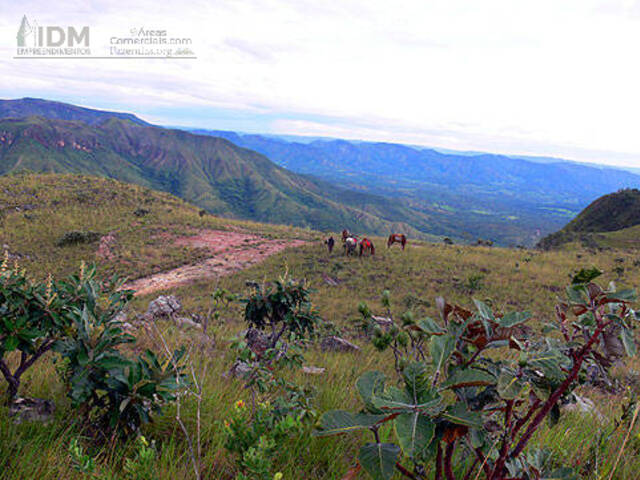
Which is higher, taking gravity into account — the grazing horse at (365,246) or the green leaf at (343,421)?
the green leaf at (343,421)

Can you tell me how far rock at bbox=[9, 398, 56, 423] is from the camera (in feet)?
6.47

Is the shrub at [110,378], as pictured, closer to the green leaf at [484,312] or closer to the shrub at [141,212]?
the green leaf at [484,312]

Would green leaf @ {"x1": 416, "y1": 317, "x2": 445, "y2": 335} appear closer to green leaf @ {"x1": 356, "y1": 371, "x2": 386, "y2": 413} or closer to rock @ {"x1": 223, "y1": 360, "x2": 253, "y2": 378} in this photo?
green leaf @ {"x1": 356, "y1": 371, "x2": 386, "y2": 413}

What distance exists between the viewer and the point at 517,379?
104cm

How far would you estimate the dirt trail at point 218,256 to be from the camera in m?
16.2

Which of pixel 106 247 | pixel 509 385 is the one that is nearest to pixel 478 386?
pixel 509 385

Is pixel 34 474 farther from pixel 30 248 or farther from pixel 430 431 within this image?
pixel 30 248

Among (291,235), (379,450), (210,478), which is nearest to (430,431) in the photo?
(379,450)

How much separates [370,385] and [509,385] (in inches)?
16.9

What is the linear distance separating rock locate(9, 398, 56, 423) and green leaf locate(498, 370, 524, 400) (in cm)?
249

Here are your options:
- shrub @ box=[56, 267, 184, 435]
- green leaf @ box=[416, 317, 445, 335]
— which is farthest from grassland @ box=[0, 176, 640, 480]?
green leaf @ box=[416, 317, 445, 335]

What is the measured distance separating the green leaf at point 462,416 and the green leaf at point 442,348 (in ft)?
0.42

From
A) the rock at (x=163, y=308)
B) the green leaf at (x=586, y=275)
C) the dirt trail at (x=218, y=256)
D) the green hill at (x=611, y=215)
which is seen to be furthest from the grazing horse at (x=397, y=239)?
the green hill at (x=611, y=215)

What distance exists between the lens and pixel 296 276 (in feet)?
52.5
